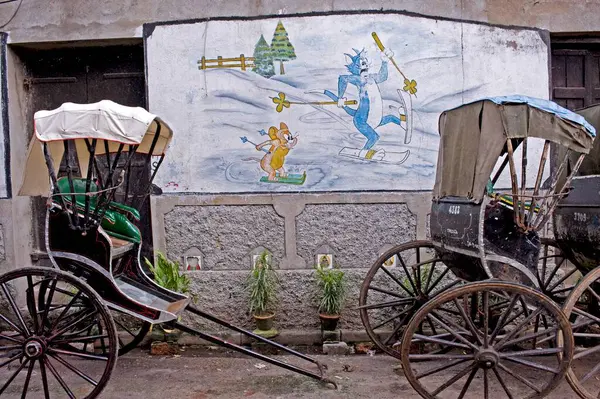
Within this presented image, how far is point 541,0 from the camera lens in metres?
5.70

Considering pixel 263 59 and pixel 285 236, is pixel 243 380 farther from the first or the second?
pixel 263 59

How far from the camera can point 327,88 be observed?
571cm

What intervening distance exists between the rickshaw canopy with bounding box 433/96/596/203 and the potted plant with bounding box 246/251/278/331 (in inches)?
94.8

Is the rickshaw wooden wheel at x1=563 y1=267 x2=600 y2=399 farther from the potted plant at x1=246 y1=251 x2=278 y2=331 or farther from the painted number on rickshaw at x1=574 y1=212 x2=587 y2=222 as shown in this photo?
the potted plant at x1=246 y1=251 x2=278 y2=331

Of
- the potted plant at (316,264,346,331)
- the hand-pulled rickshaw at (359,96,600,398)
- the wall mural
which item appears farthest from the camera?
the wall mural

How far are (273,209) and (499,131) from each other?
9.29 feet

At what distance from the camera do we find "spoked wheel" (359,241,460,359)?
4.76m

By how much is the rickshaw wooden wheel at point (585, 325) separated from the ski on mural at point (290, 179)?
9.54 ft

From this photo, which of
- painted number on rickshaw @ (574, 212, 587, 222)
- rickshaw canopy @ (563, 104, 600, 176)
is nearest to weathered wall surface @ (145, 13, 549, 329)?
rickshaw canopy @ (563, 104, 600, 176)

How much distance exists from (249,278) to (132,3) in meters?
3.33

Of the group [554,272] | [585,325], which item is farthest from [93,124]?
[554,272]

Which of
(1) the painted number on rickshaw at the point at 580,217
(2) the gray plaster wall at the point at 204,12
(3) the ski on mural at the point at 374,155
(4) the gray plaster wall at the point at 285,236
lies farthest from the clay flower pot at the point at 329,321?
(2) the gray plaster wall at the point at 204,12

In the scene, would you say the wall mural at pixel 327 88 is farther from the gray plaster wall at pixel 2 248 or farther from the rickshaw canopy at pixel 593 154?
the gray plaster wall at pixel 2 248

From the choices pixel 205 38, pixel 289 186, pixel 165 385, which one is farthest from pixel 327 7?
pixel 165 385
